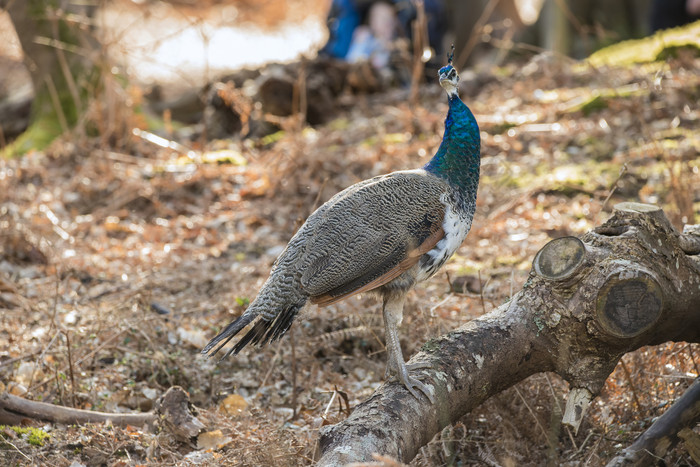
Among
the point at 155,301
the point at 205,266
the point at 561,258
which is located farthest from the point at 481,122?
the point at 561,258

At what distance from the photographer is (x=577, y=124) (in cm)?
788

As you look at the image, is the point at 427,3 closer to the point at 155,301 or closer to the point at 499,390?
the point at 155,301

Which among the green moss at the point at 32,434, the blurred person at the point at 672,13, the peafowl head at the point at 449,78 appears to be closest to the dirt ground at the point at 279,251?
→ the green moss at the point at 32,434

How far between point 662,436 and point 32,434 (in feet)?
9.44

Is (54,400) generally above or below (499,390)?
below

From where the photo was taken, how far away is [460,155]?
414 centimetres

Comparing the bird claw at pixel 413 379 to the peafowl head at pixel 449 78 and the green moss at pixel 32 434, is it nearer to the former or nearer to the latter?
the peafowl head at pixel 449 78

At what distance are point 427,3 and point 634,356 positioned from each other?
28.1 feet

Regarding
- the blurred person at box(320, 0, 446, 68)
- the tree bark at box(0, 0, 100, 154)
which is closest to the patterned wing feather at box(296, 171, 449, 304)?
the tree bark at box(0, 0, 100, 154)

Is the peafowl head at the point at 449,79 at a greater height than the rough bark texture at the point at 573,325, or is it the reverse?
the peafowl head at the point at 449,79

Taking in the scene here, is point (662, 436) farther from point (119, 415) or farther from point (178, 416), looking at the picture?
point (119, 415)

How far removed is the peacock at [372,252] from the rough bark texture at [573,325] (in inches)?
5.9

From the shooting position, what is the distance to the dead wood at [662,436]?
299 cm

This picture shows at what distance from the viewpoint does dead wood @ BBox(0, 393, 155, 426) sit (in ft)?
12.5
